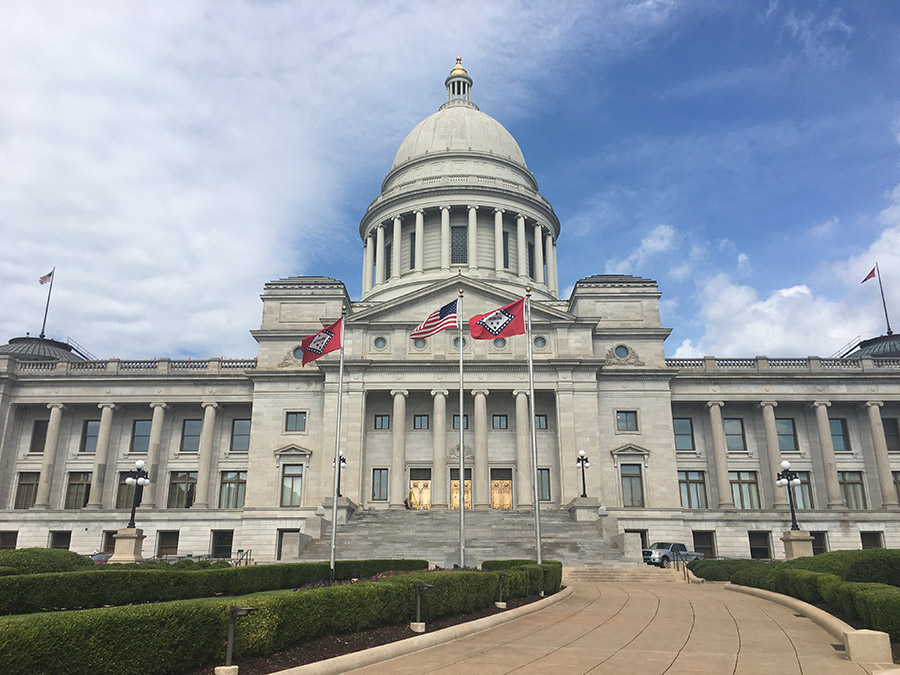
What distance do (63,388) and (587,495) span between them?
130 feet

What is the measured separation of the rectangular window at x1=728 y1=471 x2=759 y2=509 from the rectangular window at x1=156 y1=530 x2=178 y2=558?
39.8 meters

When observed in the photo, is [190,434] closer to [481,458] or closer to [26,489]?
[26,489]

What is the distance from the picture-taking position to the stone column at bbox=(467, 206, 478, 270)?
63.3 metres

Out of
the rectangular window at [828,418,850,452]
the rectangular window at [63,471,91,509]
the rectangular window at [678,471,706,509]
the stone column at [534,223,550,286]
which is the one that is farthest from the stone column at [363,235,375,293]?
the rectangular window at [828,418,850,452]

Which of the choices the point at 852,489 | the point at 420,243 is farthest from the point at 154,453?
the point at 852,489

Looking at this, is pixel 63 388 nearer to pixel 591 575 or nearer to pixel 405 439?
pixel 405 439

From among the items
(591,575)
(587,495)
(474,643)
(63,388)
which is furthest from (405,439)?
(474,643)

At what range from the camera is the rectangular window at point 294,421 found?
50.9 m

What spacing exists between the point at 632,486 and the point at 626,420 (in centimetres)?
462

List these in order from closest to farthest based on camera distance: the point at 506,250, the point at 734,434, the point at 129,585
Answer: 1. the point at 129,585
2. the point at 734,434
3. the point at 506,250

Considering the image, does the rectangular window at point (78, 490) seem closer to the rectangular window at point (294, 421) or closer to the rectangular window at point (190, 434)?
the rectangular window at point (190, 434)

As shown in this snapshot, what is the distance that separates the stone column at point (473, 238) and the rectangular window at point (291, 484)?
23.9 meters

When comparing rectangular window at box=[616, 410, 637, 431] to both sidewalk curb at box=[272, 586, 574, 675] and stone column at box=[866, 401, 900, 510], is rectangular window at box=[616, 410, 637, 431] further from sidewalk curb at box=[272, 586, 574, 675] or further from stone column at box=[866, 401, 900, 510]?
sidewalk curb at box=[272, 586, 574, 675]

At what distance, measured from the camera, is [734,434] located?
2119 inches
